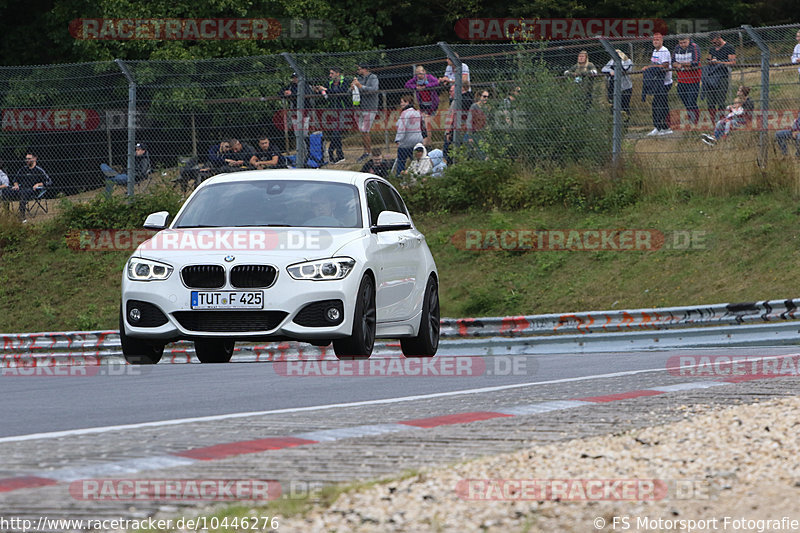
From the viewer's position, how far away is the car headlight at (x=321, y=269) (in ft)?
32.2

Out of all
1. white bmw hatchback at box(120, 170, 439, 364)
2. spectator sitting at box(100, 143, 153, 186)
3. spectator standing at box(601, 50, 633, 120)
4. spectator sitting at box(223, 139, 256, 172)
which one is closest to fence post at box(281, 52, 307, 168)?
spectator sitting at box(223, 139, 256, 172)

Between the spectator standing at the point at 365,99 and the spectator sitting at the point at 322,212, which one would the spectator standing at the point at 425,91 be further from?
the spectator sitting at the point at 322,212

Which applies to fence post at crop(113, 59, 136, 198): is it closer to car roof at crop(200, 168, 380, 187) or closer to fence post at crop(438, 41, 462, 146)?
fence post at crop(438, 41, 462, 146)

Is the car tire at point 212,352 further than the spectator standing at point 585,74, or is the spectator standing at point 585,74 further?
the spectator standing at point 585,74

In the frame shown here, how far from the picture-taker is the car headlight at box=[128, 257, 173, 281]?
9.87m

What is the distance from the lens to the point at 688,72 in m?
20.3

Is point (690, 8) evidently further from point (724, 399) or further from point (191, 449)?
point (191, 449)

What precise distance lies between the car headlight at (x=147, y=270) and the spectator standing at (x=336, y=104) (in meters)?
11.9


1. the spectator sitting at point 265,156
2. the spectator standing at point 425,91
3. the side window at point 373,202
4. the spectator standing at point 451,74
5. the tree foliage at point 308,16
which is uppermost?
the tree foliage at point 308,16

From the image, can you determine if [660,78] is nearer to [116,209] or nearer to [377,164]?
[377,164]

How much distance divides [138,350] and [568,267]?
35.6ft

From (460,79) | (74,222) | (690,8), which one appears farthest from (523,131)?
(690,8)

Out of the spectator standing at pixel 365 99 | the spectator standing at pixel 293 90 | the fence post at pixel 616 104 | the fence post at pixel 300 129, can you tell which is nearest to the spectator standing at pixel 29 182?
the spectator standing at pixel 293 90

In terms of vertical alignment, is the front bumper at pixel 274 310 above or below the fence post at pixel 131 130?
below
